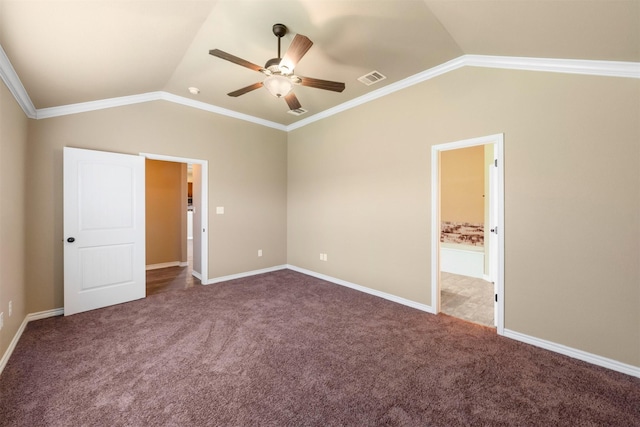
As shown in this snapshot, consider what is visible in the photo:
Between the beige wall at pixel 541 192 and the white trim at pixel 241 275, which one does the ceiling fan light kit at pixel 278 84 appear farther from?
the white trim at pixel 241 275

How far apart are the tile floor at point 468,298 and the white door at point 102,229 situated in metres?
4.34

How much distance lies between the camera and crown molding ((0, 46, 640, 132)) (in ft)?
7.15

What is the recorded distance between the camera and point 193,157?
4.30 meters

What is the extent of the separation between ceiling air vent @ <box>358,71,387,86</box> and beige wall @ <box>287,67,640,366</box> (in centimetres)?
39

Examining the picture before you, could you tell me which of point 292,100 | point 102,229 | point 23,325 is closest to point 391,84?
point 292,100

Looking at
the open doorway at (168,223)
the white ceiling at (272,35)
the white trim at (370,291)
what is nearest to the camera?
the white ceiling at (272,35)

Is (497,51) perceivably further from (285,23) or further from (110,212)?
(110,212)

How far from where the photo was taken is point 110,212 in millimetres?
3510

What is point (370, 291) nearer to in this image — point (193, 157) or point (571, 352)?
point (571, 352)

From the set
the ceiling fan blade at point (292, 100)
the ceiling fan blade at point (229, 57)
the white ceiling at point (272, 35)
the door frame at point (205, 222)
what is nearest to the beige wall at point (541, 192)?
the white ceiling at point (272, 35)

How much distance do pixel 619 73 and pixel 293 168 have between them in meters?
4.43

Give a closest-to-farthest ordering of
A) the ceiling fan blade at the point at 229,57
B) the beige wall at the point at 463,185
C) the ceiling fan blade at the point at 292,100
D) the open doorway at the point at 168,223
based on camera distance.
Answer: the ceiling fan blade at the point at 229,57 < the ceiling fan blade at the point at 292,100 < the open doorway at the point at 168,223 < the beige wall at the point at 463,185

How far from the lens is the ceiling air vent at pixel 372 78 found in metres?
3.30

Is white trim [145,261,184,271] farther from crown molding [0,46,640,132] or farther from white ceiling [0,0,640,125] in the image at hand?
white ceiling [0,0,640,125]
